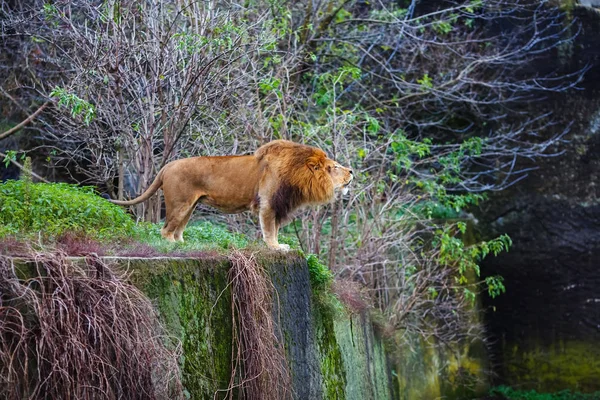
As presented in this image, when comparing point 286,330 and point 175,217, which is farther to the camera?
point 175,217

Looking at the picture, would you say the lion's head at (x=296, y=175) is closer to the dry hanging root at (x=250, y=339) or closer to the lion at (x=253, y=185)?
the lion at (x=253, y=185)

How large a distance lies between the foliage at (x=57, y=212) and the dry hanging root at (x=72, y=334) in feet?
4.17

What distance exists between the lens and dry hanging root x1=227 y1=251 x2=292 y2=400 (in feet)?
17.5

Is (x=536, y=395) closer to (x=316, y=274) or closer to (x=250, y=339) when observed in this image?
(x=316, y=274)

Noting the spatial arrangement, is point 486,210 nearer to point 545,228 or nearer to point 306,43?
point 545,228

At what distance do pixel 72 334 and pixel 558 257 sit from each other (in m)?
11.8

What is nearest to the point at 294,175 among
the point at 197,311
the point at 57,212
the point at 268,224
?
the point at 268,224

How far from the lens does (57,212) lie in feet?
19.9

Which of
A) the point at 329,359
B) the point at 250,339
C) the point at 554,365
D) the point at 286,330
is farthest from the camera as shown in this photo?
the point at 554,365

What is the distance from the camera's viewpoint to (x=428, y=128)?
14.8 metres

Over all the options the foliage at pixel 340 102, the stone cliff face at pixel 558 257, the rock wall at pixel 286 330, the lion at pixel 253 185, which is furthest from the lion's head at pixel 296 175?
the stone cliff face at pixel 558 257

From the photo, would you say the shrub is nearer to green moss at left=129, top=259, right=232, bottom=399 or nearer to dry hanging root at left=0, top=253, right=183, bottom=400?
green moss at left=129, top=259, right=232, bottom=399

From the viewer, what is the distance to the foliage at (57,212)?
18.5ft

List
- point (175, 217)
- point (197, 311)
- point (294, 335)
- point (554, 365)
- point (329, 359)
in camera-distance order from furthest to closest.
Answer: point (554, 365), point (329, 359), point (175, 217), point (294, 335), point (197, 311)
